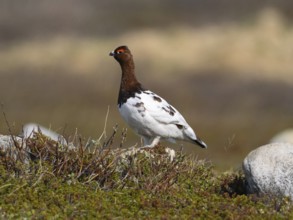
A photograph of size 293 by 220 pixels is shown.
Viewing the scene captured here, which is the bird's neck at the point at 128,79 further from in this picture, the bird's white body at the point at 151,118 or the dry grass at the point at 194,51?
the dry grass at the point at 194,51

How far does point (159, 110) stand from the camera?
12.5 metres

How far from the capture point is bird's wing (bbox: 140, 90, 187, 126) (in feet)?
40.6

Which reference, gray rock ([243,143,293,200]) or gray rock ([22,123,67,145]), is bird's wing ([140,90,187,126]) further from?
gray rock ([243,143,293,200])

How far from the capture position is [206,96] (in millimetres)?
41312

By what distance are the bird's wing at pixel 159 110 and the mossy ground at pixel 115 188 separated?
1002 mm

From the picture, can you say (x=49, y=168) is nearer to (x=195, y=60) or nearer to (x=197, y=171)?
(x=197, y=171)

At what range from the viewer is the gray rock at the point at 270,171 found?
1046 cm

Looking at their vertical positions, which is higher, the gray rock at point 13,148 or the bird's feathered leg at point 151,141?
the gray rock at point 13,148

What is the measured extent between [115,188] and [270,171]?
4.96ft

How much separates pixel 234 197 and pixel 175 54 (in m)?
35.0

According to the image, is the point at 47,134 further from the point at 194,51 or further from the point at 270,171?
the point at 194,51

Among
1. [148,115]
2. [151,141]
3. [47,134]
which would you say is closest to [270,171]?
[148,115]

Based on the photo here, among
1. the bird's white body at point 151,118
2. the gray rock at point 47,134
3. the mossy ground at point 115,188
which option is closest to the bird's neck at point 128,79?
the bird's white body at point 151,118

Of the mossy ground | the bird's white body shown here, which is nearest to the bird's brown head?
the bird's white body
